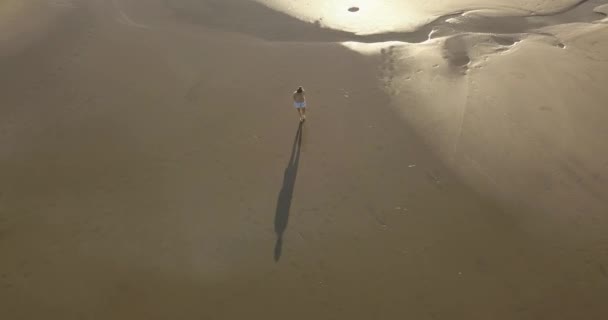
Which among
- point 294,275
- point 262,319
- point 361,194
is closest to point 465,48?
point 361,194

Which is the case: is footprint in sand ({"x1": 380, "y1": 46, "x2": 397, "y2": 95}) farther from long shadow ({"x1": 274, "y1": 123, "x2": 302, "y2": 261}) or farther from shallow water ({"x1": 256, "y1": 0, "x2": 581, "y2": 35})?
long shadow ({"x1": 274, "y1": 123, "x2": 302, "y2": 261})

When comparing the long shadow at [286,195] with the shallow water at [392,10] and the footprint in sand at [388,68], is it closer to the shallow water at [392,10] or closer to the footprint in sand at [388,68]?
the footprint in sand at [388,68]

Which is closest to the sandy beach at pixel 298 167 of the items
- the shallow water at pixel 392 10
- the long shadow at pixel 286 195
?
the long shadow at pixel 286 195

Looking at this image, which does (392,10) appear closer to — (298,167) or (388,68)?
(388,68)

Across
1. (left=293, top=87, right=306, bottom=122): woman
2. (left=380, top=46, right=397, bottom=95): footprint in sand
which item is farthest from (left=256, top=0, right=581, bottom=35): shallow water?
(left=293, top=87, right=306, bottom=122): woman

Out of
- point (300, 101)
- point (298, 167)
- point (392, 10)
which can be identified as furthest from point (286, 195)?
point (392, 10)
